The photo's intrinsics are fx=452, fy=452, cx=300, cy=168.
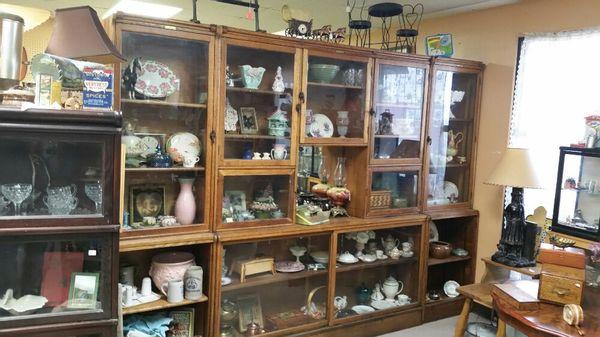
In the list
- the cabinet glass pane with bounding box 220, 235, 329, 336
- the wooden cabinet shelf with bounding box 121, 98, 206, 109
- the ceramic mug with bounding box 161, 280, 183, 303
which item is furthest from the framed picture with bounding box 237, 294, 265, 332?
the wooden cabinet shelf with bounding box 121, 98, 206, 109

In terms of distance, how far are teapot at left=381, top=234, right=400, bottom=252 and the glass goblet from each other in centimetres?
255

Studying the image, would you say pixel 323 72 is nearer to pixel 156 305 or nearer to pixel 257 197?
pixel 257 197

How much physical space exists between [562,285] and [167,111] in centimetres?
217

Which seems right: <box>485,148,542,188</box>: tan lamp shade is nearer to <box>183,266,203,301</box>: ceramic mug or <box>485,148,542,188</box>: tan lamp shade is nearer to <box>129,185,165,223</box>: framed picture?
<box>183,266,203,301</box>: ceramic mug

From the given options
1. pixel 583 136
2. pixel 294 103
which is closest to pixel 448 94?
pixel 583 136

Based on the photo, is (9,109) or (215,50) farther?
(215,50)

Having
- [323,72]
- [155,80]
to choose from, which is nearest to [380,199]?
[323,72]

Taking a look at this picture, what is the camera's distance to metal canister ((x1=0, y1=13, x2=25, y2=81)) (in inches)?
61.1

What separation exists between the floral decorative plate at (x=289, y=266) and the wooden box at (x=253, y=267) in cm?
6

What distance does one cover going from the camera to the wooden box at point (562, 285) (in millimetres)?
1912

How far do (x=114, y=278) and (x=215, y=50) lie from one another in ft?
4.56

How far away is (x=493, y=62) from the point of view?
11.9 ft

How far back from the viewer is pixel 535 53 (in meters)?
3.32

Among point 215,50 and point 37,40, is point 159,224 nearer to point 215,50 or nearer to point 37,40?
point 215,50
